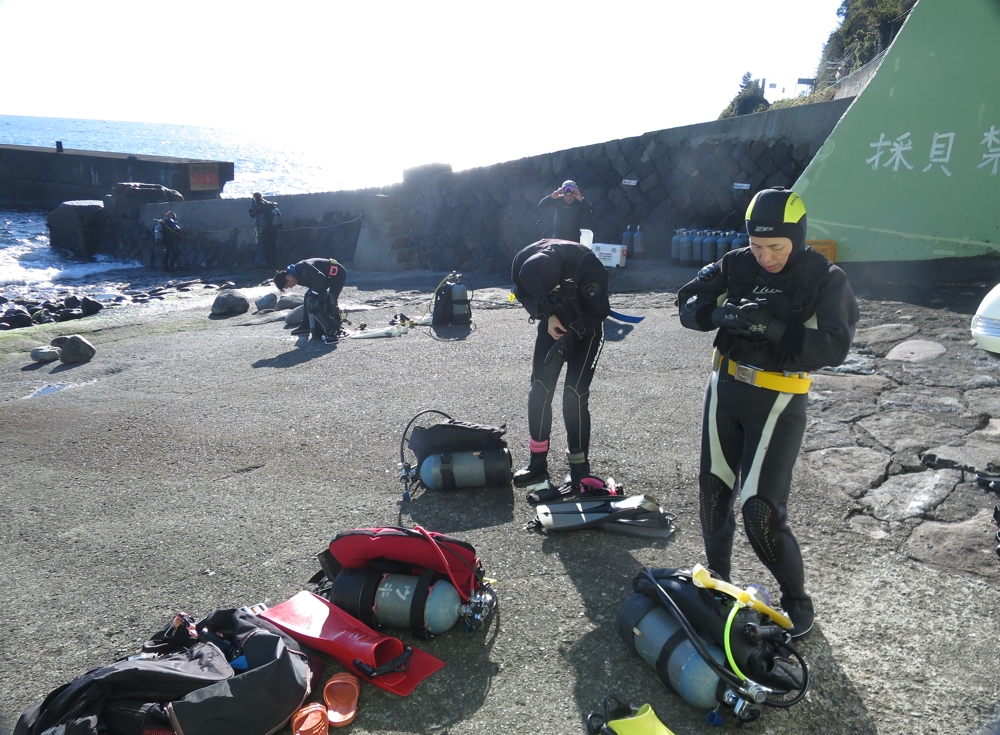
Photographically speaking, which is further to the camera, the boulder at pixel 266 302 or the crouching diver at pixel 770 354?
the boulder at pixel 266 302

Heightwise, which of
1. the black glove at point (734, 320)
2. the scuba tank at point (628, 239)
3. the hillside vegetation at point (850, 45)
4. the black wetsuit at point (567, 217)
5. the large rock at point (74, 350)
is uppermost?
the hillside vegetation at point (850, 45)

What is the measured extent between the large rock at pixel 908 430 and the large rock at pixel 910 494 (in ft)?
1.41

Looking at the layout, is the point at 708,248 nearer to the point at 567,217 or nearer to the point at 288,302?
the point at 567,217

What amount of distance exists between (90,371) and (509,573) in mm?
7328

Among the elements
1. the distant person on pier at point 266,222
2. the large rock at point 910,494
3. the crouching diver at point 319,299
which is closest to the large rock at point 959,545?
the large rock at point 910,494

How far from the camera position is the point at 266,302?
40.8 feet

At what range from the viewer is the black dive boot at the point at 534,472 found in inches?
181

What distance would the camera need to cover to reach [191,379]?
7953 mm

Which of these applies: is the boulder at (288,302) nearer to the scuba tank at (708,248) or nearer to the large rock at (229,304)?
the large rock at (229,304)

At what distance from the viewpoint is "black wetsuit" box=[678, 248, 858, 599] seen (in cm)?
266

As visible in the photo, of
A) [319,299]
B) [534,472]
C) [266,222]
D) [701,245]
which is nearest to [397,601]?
[534,472]

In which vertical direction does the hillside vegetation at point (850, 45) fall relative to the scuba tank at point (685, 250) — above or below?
above

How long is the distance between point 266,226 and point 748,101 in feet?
60.7

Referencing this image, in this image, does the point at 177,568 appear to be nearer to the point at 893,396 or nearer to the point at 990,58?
the point at 893,396
